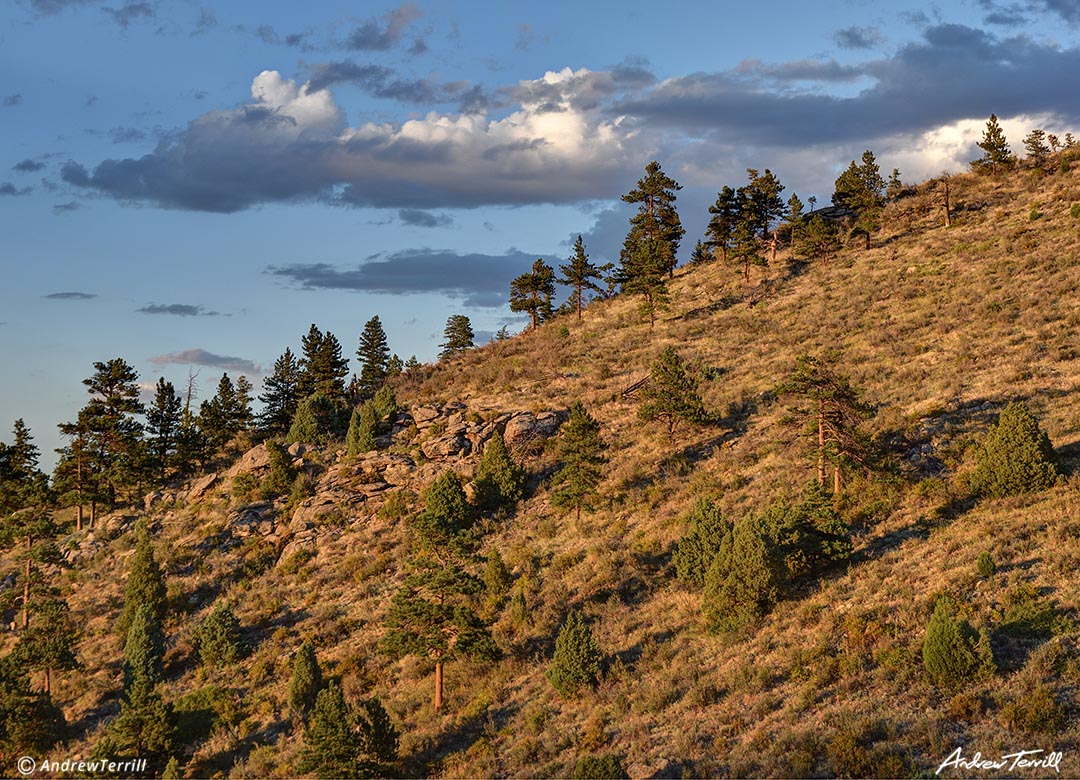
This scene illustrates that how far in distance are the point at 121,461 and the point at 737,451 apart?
54900 millimetres

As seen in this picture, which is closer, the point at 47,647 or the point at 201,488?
the point at 47,647

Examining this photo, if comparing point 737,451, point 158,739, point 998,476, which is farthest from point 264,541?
point 998,476

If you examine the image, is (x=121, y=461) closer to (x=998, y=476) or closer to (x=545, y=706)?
(x=545, y=706)

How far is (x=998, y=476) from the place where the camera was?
29000 millimetres

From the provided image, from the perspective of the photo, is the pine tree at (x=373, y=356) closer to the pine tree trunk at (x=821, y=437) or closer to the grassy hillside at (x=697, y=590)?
the grassy hillside at (x=697, y=590)

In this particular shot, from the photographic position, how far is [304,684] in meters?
29.6

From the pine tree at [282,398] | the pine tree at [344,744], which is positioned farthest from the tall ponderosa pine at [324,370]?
the pine tree at [344,744]

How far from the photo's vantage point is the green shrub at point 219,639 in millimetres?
35844

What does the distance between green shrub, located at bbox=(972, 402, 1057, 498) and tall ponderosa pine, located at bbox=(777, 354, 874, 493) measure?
473cm

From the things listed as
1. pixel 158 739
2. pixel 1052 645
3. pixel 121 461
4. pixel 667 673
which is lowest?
pixel 158 739

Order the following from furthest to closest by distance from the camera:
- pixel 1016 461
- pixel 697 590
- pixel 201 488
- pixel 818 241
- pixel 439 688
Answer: pixel 818 241 < pixel 201 488 < pixel 697 590 < pixel 1016 461 < pixel 439 688

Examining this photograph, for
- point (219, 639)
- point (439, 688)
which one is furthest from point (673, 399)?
point (219, 639)

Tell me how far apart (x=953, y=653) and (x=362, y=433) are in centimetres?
4602

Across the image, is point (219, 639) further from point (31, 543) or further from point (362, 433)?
point (31, 543)
